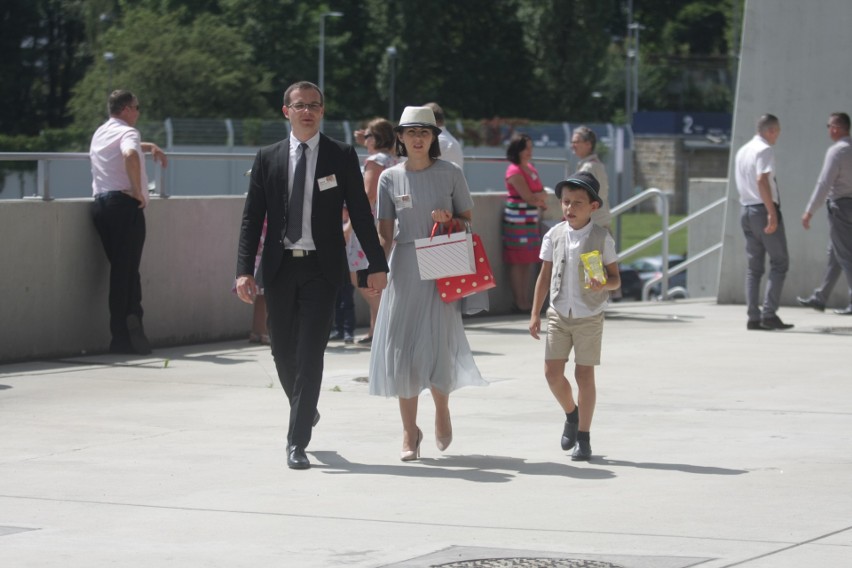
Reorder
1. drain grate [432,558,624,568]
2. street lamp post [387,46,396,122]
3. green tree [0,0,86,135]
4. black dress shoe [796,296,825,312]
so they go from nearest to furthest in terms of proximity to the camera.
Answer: drain grate [432,558,624,568] < black dress shoe [796,296,825,312] < green tree [0,0,86,135] < street lamp post [387,46,396,122]

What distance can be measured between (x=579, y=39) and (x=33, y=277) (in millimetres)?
72012

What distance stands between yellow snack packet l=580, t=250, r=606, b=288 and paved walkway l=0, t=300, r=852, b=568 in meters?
0.89

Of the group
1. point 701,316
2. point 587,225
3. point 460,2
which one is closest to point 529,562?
point 587,225

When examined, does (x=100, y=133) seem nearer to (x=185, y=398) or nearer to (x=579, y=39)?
(x=185, y=398)

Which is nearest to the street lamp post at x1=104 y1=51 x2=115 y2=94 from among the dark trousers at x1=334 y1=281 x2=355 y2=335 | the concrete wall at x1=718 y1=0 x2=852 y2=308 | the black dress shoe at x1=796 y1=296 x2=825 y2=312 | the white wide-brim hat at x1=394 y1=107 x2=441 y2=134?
the concrete wall at x1=718 y1=0 x2=852 y2=308

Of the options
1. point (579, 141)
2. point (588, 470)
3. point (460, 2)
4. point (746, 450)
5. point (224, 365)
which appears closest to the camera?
point (588, 470)

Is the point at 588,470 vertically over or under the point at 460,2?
under

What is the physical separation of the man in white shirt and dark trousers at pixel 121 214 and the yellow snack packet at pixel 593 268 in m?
4.89

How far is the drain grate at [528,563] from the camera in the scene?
5.32 m

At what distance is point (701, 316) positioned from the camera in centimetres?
1515

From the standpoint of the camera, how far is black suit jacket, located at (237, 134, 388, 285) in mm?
7469

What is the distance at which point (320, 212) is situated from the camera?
7.47m

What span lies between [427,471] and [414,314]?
32.1 inches

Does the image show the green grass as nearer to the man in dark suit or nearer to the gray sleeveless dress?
the gray sleeveless dress
